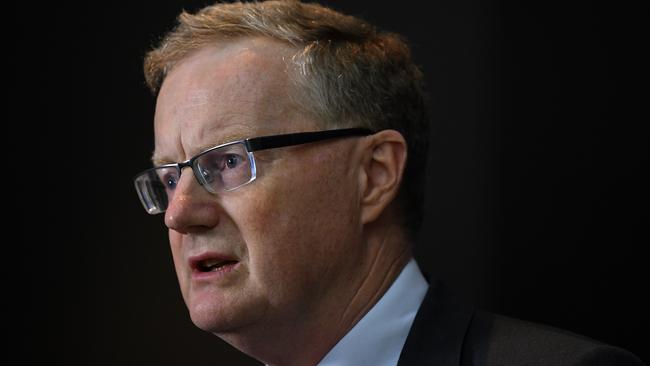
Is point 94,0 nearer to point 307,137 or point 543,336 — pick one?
point 307,137

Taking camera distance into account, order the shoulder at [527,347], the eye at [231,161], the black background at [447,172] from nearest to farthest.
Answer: the shoulder at [527,347] → the eye at [231,161] → the black background at [447,172]

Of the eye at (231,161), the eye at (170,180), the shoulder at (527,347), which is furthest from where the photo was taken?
the eye at (170,180)

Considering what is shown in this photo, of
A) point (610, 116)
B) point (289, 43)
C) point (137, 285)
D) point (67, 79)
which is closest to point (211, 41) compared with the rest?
point (289, 43)

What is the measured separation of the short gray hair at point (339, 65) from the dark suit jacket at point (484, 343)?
0.22m

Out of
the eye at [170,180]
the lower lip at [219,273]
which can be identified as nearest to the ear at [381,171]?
the lower lip at [219,273]

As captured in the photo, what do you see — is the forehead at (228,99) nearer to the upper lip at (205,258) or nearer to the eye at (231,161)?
the eye at (231,161)

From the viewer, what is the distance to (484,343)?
1.66 m

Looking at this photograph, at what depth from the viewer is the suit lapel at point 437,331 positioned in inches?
64.6

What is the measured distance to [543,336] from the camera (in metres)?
1.62

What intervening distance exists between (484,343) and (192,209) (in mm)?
642

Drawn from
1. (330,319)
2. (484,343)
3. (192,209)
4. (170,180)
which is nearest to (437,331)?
(484,343)

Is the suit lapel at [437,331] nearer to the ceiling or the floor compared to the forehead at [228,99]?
nearer to the floor

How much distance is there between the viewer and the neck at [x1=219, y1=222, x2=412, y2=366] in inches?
65.1

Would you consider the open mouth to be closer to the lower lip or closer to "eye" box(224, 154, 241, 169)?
the lower lip
